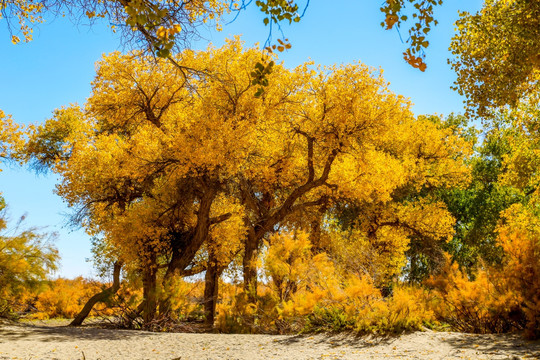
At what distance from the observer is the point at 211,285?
16438mm

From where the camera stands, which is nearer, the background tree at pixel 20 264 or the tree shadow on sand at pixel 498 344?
the tree shadow on sand at pixel 498 344

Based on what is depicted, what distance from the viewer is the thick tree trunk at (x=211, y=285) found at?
50.3ft

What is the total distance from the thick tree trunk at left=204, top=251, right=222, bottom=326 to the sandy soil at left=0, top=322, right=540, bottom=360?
603 cm

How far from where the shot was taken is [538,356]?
577cm

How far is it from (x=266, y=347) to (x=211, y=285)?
30.7 ft

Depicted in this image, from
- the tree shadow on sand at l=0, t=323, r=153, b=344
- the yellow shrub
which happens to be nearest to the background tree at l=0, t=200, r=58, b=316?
the tree shadow on sand at l=0, t=323, r=153, b=344

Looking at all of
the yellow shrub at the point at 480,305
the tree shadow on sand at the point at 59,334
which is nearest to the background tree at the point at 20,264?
the tree shadow on sand at the point at 59,334

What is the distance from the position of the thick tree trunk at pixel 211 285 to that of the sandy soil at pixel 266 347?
6027 millimetres

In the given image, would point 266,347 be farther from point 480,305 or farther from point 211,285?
point 211,285

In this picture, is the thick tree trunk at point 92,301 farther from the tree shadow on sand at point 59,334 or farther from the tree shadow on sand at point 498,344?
the tree shadow on sand at point 498,344

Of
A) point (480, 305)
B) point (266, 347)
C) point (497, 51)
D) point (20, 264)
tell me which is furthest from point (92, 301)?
point (497, 51)

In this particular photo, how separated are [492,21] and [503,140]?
1657cm

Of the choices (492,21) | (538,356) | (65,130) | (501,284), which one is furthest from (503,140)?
(65,130)

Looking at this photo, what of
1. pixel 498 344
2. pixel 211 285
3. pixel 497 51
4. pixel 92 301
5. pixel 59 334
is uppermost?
pixel 497 51
